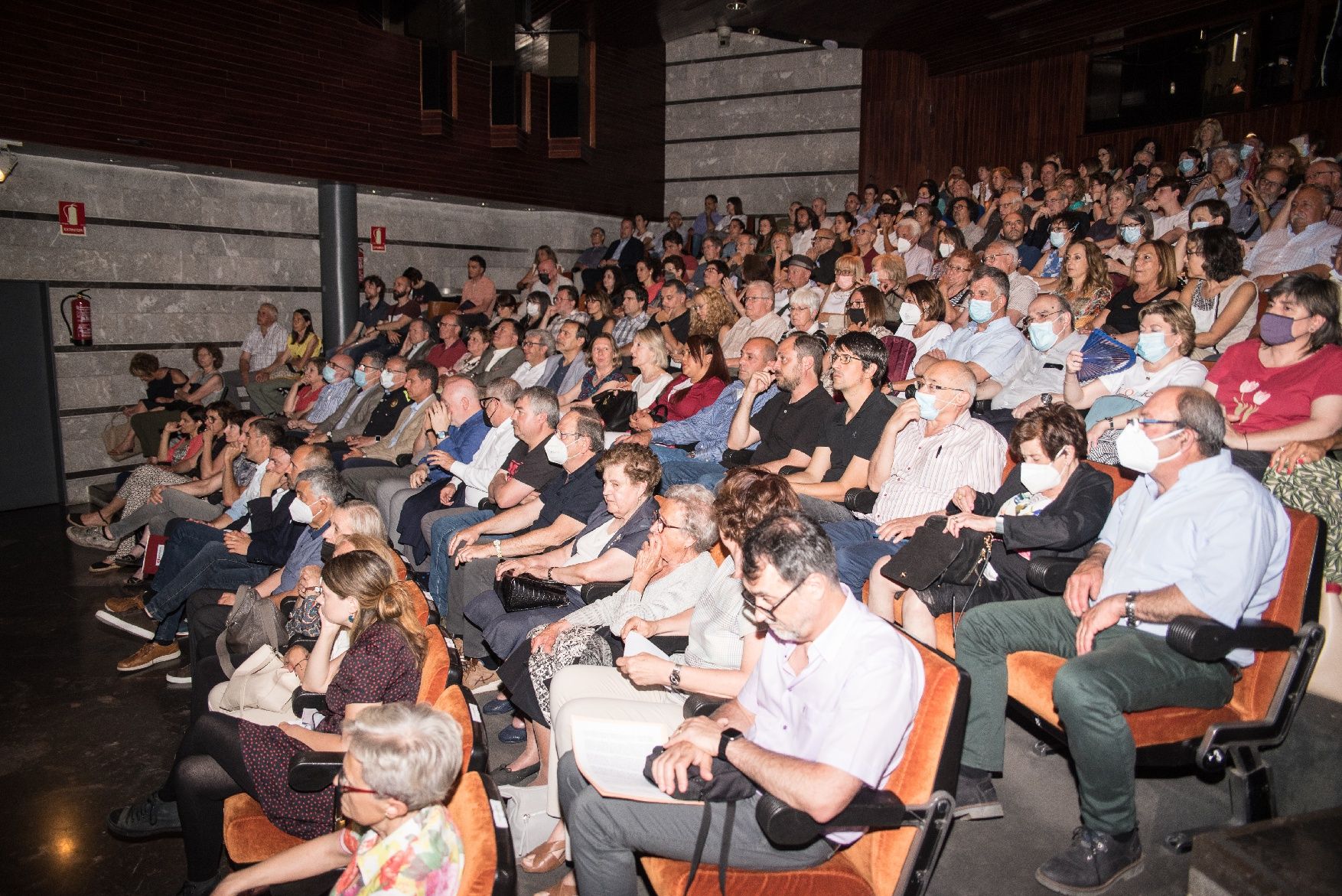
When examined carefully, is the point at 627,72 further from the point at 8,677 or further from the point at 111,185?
the point at 8,677

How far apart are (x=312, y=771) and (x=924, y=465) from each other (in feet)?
7.69

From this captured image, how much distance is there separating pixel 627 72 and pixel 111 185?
21.4 ft

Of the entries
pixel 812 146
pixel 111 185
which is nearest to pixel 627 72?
pixel 812 146

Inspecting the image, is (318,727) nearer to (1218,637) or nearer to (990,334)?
(1218,637)

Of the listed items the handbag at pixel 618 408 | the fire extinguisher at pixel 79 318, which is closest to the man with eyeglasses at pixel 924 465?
the handbag at pixel 618 408

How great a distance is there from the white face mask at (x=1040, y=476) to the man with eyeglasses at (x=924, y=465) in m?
0.35

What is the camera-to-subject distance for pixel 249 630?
351 cm

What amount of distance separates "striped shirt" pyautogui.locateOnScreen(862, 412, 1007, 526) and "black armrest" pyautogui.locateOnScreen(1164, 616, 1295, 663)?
1.05 meters

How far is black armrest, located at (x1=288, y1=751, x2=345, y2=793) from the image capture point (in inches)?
92.0

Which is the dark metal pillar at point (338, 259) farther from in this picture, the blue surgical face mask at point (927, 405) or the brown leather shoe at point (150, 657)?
the blue surgical face mask at point (927, 405)

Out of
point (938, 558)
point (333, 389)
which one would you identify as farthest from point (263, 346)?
point (938, 558)

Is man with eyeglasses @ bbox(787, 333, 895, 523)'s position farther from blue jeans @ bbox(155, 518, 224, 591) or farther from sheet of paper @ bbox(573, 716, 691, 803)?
blue jeans @ bbox(155, 518, 224, 591)

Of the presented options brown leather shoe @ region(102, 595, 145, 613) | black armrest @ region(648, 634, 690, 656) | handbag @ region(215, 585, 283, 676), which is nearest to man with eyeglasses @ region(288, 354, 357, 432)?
brown leather shoe @ region(102, 595, 145, 613)

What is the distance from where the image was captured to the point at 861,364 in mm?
3918
